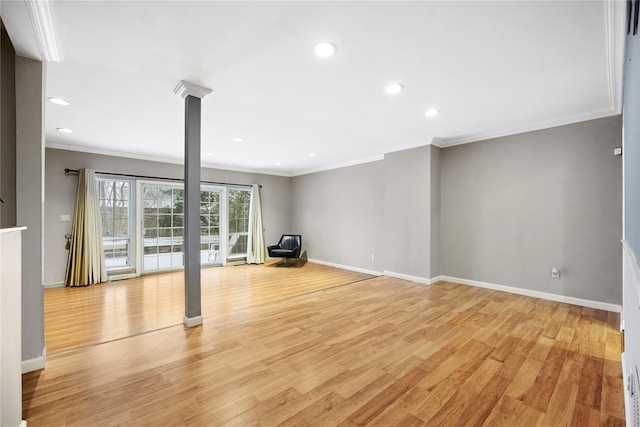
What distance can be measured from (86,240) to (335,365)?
518cm

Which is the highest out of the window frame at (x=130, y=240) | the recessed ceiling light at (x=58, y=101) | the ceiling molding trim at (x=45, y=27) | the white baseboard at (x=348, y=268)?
the recessed ceiling light at (x=58, y=101)

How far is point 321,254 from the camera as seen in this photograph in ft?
23.9

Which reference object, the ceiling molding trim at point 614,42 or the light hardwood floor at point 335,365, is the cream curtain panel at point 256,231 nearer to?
the light hardwood floor at point 335,365

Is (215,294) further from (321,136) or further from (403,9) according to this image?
(403,9)

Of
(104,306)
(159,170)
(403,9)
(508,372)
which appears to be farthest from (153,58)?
(159,170)

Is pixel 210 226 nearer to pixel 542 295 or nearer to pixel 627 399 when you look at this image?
pixel 542 295

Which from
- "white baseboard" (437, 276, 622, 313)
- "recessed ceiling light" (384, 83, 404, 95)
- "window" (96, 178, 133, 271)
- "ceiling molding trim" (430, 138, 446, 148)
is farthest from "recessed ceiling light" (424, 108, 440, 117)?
"window" (96, 178, 133, 271)

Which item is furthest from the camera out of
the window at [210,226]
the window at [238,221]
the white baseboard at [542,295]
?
the window at [238,221]

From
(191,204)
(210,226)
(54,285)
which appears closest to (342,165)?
(210,226)

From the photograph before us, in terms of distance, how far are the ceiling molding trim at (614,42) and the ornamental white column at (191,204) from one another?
323cm

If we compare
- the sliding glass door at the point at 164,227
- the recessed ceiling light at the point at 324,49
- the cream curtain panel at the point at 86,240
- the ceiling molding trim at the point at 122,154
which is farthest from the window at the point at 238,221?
the recessed ceiling light at the point at 324,49

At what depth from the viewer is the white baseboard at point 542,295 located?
3418mm

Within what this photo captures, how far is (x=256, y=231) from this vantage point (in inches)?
288

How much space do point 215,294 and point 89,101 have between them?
9.69 ft
